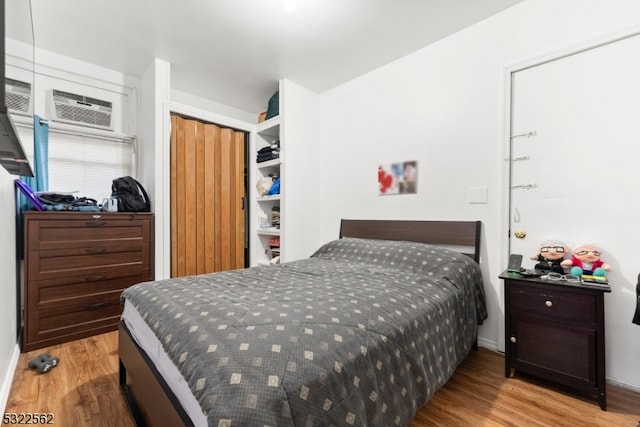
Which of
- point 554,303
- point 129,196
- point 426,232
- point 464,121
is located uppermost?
point 464,121

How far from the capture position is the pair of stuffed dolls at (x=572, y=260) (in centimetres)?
156

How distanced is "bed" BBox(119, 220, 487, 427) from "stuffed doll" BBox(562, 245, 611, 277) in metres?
0.52

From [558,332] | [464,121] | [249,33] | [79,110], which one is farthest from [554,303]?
[79,110]

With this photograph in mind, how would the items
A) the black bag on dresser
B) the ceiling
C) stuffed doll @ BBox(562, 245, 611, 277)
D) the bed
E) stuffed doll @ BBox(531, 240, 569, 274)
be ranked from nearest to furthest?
1. the bed
2. stuffed doll @ BBox(562, 245, 611, 277)
3. stuffed doll @ BBox(531, 240, 569, 274)
4. the ceiling
5. the black bag on dresser

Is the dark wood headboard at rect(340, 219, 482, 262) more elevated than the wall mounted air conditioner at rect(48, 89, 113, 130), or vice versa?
the wall mounted air conditioner at rect(48, 89, 113, 130)

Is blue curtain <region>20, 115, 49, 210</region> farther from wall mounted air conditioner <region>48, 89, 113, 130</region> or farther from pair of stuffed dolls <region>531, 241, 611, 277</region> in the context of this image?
pair of stuffed dolls <region>531, 241, 611, 277</region>

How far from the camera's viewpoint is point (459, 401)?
1.47m

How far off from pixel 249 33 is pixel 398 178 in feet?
5.85

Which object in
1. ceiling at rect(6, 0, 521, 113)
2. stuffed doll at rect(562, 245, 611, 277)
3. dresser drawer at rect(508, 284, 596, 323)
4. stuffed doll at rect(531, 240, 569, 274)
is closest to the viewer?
dresser drawer at rect(508, 284, 596, 323)

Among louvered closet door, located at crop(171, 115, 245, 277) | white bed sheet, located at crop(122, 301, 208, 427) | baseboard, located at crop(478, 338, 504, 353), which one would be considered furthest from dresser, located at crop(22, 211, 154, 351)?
baseboard, located at crop(478, 338, 504, 353)

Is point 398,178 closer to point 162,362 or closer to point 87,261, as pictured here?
point 162,362

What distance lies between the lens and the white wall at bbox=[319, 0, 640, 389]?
170 centimetres

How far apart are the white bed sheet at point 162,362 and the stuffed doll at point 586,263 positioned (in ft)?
6.46

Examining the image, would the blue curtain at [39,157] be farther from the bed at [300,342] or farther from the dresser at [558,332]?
the dresser at [558,332]
